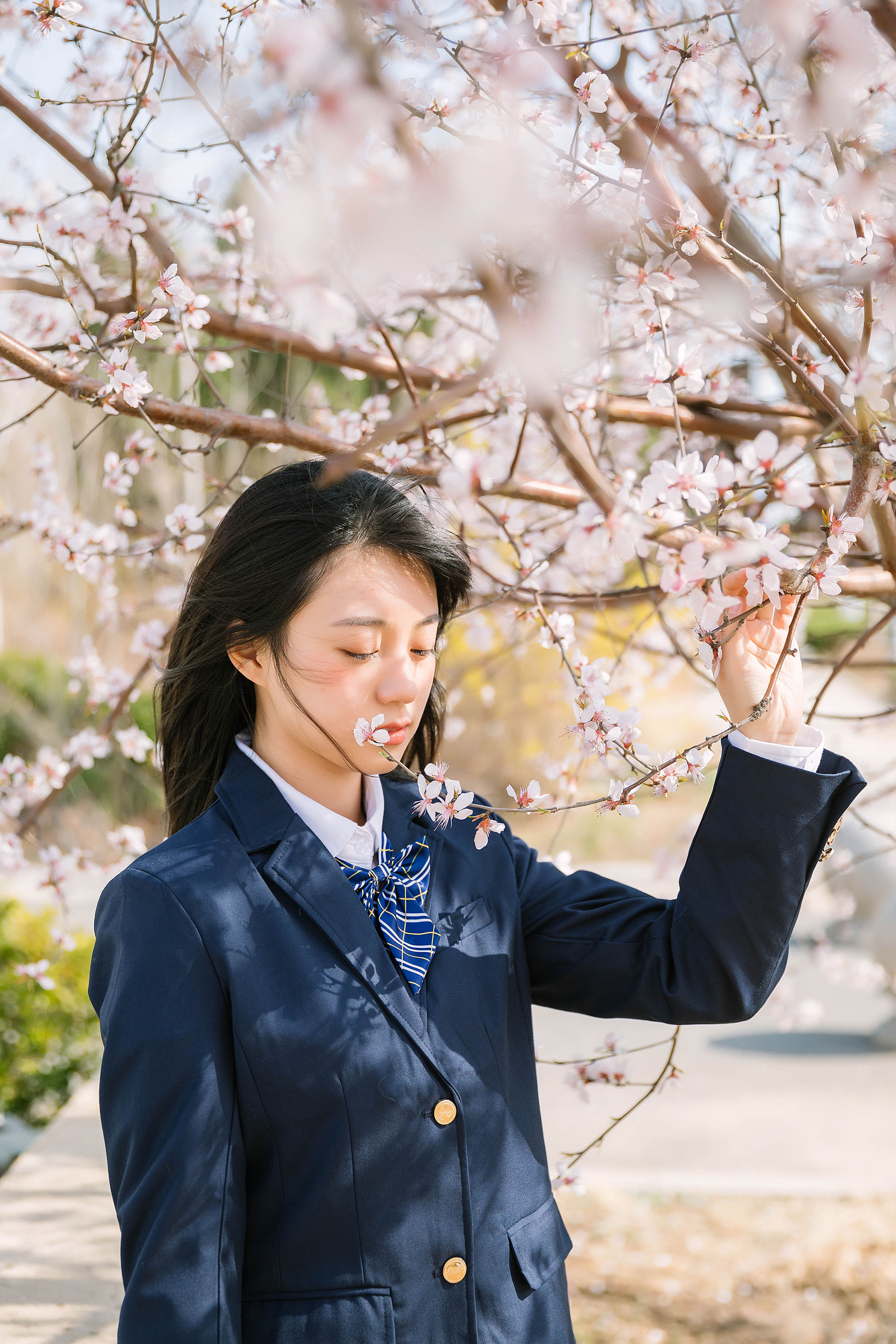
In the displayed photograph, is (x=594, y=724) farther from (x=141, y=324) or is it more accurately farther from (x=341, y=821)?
(x=141, y=324)

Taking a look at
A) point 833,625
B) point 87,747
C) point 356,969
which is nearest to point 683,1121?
point 87,747

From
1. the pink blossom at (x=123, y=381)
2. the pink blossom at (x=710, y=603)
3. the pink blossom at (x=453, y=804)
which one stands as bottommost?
the pink blossom at (x=453, y=804)

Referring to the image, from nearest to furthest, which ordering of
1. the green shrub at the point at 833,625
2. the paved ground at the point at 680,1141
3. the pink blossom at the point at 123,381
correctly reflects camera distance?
the pink blossom at the point at 123,381
the paved ground at the point at 680,1141
the green shrub at the point at 833,625

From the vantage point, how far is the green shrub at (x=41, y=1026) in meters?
3.75

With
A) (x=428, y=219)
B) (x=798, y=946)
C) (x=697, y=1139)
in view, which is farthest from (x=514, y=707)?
(x=428, y=219)

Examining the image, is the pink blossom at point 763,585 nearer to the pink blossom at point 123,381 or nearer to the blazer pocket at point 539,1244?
the blazer pocket at point 539,1244

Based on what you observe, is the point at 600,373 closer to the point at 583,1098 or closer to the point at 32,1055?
the point at 583,1098

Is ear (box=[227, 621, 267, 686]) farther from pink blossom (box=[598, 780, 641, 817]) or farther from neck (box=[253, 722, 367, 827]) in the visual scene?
pink blossom (box=[598, 780, 641, 817])

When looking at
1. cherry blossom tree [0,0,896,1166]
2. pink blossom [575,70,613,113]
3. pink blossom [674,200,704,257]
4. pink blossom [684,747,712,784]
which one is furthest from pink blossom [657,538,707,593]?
pink blossom [575,70,613,113]

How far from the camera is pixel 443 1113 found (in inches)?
46.9

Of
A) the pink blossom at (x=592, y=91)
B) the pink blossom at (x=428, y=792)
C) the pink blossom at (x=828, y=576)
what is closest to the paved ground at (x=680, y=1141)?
the pink blossom at (x=428, y=792)

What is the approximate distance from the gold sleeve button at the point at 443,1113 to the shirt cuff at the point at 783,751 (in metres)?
0.49

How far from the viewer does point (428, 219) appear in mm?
616

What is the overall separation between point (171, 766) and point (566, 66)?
104 centimetres
